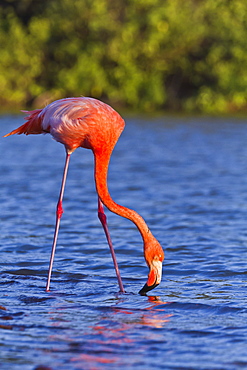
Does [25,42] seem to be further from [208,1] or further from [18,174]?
[18,174]

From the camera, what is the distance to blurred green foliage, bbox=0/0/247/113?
1437 inches

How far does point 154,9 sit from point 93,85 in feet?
16.8

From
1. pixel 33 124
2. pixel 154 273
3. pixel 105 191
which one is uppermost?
pixel 33 124

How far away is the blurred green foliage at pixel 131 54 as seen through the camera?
36.5m

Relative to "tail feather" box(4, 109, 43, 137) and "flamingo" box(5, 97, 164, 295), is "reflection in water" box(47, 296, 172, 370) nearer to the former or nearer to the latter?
"flamingo" box(5, 97, 164, 295)

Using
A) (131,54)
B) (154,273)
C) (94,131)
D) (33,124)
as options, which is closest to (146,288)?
(154,273)

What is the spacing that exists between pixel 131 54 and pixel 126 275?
3109cm

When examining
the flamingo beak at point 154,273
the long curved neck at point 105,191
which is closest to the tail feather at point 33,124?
the long curved neck at point 105,191

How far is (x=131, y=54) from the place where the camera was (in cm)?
3716

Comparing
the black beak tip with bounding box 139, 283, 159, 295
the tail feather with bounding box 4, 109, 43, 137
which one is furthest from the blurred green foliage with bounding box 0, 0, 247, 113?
the black beak tip with bounding box 139, 283, 159, 295

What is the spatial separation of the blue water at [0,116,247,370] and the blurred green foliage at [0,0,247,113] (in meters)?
21.6

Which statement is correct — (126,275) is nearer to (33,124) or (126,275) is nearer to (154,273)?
(154,273)

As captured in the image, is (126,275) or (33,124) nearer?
(33,124)

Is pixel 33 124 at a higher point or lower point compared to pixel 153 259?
higher
